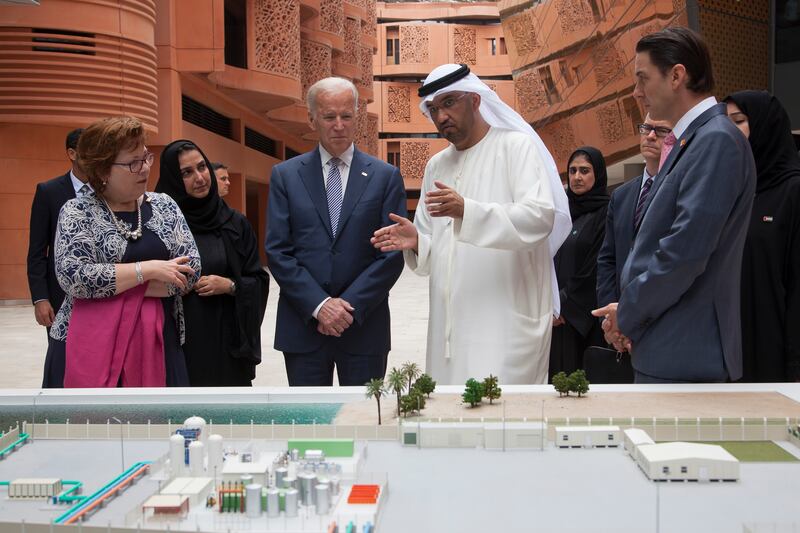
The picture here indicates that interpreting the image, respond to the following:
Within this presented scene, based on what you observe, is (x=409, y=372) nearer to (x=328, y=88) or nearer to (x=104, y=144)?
(x=104, y=144)

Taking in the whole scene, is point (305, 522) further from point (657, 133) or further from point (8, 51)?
point (8, 51)

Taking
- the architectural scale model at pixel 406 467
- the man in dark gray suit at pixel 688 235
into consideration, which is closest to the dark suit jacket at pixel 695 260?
the man in dark gray suit at pixel 688 235

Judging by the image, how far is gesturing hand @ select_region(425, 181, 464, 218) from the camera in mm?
3150

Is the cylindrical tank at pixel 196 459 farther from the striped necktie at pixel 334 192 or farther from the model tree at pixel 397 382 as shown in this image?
the striped necktie at pixel 334 192

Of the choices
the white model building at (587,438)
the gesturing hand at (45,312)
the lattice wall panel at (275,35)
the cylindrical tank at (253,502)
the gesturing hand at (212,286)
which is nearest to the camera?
the cylindrical tank at (253,502)

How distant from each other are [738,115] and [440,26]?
39.9 m

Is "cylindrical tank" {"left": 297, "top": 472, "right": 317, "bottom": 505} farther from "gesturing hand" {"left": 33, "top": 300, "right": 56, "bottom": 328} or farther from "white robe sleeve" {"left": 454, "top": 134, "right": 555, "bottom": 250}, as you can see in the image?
"gesturing hand" {"left": 33, "top": 300, "right": 56, "bottom": 328}

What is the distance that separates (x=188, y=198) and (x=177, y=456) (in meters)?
2.48

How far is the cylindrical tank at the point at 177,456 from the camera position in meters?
1.89

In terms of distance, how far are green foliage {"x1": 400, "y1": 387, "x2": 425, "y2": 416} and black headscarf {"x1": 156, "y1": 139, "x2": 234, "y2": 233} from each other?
2.18 metres

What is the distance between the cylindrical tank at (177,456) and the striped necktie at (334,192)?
194cm

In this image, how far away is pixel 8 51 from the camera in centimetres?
1323

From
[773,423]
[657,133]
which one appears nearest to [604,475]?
[773,423]

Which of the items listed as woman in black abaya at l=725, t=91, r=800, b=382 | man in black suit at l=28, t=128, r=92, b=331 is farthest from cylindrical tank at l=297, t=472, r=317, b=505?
man in black suit at l=28, t=128, r=92, b=331
